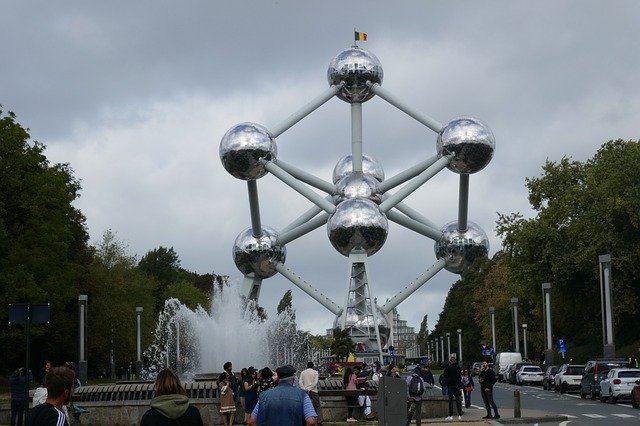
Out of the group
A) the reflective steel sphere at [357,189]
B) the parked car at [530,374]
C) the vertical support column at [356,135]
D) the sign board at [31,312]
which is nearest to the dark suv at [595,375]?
the reflective steel sphere at [357,189]

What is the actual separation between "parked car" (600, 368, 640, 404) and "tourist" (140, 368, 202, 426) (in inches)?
1182

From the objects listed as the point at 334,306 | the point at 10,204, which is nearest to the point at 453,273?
the point at 334,306

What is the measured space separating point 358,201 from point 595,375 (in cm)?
1279

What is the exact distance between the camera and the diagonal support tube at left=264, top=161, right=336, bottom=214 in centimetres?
4957

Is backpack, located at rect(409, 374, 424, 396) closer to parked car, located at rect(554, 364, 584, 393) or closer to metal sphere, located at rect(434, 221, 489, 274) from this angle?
parked car, located at rect(554, 364, 584, 393)

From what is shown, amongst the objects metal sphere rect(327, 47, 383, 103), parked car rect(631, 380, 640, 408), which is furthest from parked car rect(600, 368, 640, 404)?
metal sphere rect(327, 47, 383, 103)

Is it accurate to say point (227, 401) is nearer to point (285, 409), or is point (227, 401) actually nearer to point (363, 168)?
point (285, 409)

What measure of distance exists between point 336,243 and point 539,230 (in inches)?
690

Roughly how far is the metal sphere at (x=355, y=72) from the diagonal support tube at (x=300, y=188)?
162 inches

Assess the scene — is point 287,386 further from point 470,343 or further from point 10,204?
point 470,343

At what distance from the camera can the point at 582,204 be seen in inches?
2525

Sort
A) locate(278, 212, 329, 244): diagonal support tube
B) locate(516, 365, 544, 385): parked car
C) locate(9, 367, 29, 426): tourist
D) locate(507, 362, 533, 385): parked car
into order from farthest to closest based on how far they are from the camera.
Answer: locate(507, 362, 533, 385): parked car
locate(516, 365, 544, 385): parked car
locate(278, 212, 329, 244): diagonal support tube
locate(9, 367, 29, 426): tourist

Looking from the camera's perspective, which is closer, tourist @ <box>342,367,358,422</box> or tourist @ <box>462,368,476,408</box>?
tourist @ <box>342,367,358,422</box>

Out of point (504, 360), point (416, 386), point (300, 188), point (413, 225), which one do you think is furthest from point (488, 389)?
point (504, 360)
